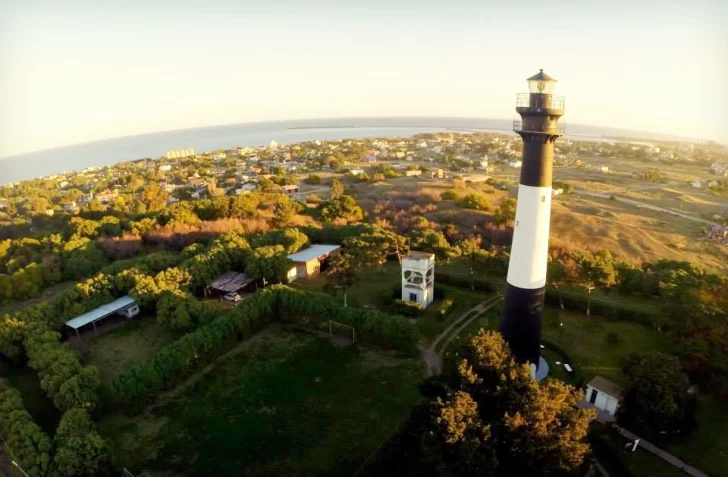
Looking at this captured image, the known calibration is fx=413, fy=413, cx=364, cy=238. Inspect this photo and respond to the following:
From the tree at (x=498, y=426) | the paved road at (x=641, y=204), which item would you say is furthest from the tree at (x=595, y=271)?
the paved road at (x=641, y=204)

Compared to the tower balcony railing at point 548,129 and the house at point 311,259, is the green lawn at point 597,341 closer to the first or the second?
the tower balcony railing at point 548,129

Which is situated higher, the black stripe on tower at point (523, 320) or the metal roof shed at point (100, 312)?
the black stripe on tower at point (523, 320)

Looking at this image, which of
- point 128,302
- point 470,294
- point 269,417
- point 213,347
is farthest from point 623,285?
point 128,302

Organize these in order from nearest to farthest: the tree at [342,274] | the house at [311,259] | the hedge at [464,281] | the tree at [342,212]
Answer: the tree at [342,274]
the hedge at [464,281]
the house at [311,259]
the tree at [342,212]

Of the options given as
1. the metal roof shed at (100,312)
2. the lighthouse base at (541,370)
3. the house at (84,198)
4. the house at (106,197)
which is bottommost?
the lighthouse base at (541,370)

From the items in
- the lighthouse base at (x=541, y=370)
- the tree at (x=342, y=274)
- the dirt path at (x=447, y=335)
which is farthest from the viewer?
the tree at (x=342, y=274)

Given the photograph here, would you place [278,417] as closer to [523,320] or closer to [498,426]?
[498,426]

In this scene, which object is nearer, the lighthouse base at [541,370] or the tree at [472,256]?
the lighthouse base at [541,370]
